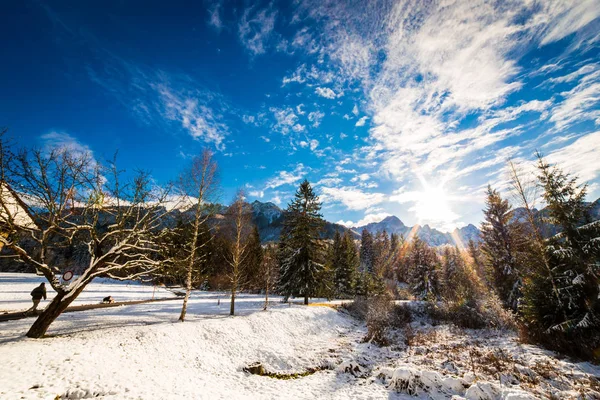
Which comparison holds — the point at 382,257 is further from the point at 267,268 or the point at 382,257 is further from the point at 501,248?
the point at 267,268

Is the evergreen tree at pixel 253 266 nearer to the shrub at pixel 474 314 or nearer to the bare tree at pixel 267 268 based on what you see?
the bare tree at pixel 267 268

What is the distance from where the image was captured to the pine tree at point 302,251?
26.3 m

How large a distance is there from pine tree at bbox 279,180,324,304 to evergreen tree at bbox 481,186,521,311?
17295 millimetres

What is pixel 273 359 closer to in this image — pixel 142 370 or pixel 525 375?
pixel 142 370

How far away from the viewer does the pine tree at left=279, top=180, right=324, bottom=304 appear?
2633cm

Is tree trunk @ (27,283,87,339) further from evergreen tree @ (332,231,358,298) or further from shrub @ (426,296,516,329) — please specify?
evergreen tree @ (332,231,358,298)

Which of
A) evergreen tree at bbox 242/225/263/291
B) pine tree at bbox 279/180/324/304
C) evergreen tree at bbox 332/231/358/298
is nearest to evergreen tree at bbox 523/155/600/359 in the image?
pine tree at bbox 279/180/324/304

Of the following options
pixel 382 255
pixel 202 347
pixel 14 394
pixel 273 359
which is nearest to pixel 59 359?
pixel 14 394

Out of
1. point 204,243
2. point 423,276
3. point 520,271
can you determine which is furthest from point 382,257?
point 204,243

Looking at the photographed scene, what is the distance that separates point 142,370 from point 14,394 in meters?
3.33

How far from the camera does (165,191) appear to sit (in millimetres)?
13164

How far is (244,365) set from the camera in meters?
11.7

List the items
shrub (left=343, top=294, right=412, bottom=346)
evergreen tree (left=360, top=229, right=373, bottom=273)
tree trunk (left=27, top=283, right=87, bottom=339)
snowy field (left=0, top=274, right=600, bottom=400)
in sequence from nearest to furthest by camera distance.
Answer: snowy field (left=0, top=274, right=600, bottom=400) → tree trunk (left=27, top=283, right=87, bottom=339) → shrub (left=343, top=294, right=412, bottom=346) → evergreen tree (left=360, top=229, right=373, bottom=273)

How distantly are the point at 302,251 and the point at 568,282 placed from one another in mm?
19685
